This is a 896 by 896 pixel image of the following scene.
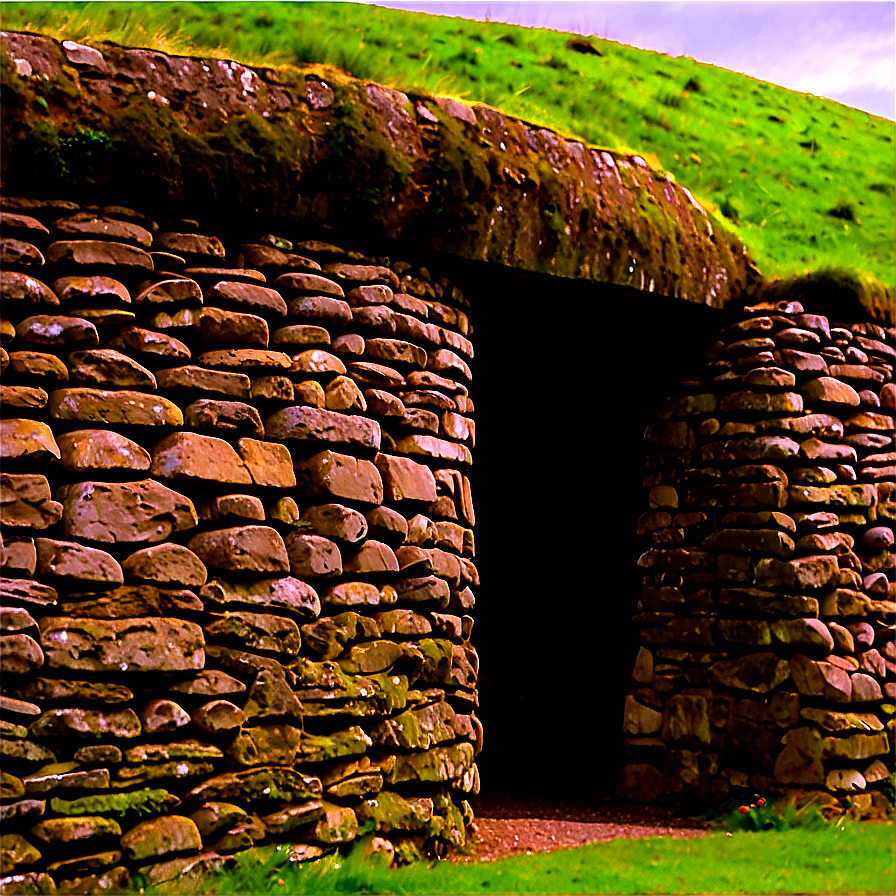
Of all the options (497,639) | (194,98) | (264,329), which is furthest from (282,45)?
(497,639)

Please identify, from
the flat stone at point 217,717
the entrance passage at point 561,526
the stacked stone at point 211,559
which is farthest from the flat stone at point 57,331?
the entrance passage at point 561,526

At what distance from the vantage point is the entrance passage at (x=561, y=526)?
6.23 m

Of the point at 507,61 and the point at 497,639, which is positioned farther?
the point at 507,61

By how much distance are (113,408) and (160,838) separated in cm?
147

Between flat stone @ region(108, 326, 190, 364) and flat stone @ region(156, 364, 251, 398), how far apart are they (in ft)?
0.18

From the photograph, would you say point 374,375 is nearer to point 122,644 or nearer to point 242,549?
point 242,549

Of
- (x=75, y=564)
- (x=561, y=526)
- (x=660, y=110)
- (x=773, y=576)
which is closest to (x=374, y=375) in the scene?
(x=75, y=564)

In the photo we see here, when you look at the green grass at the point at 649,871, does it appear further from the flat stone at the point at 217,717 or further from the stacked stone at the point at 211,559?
the flat stone at the point at 217,717

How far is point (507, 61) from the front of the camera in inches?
354

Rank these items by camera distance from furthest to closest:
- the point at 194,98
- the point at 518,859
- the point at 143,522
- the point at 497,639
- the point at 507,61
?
the point at 507,61
the point at 497,639
the point at 518,859
the point at 194,98
the point at 143,522

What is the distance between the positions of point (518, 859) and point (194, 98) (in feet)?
11.2

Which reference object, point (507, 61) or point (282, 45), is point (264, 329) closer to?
point (282, 45)

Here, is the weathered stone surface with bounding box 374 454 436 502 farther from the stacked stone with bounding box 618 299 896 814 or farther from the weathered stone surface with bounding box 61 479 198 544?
the stacked stone with bounding box 618 299 896 814

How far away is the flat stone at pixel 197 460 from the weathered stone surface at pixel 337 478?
27 centimetres
